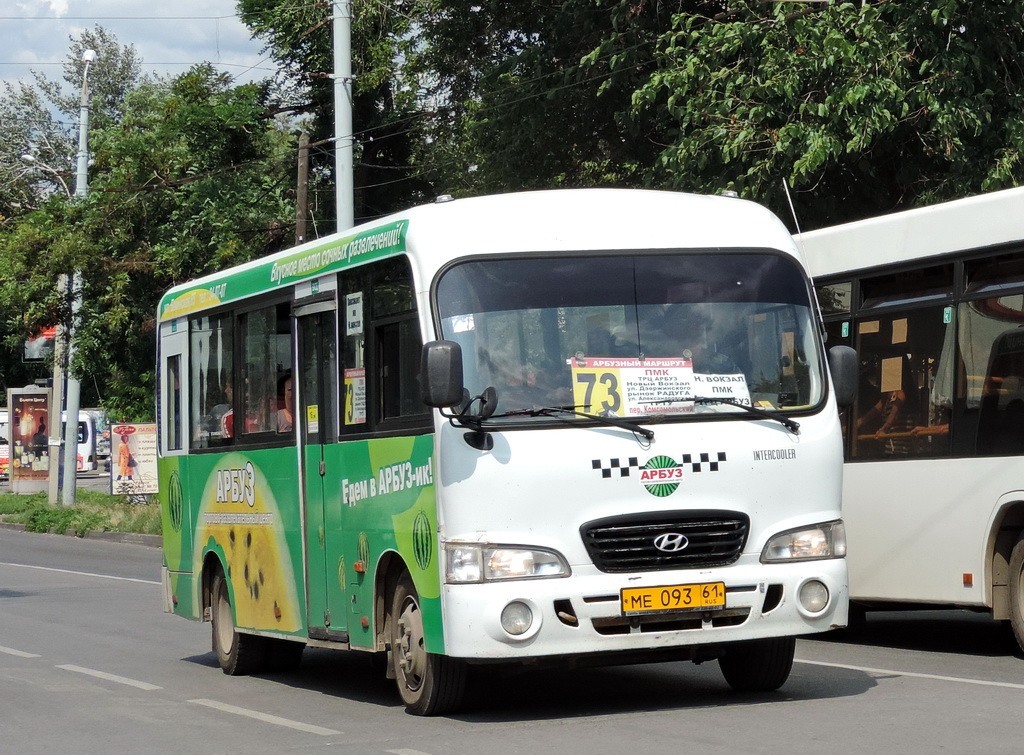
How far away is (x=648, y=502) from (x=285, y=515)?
3249 mm

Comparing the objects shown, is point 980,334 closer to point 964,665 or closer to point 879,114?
point 964,665

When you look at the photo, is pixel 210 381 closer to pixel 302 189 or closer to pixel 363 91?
pixel 302 189

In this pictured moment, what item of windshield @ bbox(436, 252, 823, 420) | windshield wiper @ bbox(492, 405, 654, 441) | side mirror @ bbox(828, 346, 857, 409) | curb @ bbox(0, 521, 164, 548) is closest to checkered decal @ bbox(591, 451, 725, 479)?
windshield wiper @ bbox(492, 405, 654, 441)

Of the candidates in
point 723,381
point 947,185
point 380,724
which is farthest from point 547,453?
point 947,185

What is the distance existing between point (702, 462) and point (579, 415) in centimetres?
66

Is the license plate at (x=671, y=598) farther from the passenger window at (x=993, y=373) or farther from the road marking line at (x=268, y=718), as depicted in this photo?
the passenger window at (x=993, y=373)

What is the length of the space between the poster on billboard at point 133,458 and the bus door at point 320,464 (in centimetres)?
2377

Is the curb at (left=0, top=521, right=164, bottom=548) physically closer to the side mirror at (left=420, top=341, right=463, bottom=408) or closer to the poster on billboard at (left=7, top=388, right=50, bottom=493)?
the poster on billboard at (left=7, top=388, right=50, bottom=493)

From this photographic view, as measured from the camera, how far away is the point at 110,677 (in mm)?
12195

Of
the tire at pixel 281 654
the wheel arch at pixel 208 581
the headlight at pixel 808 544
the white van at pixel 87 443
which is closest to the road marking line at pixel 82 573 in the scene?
the wheel arch at pixel 208 581

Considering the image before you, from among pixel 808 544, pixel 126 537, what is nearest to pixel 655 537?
pixel 808 544

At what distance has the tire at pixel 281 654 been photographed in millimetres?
12602

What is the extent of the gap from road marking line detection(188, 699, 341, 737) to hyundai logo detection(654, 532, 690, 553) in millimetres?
1891

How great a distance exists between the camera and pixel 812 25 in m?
18.4
